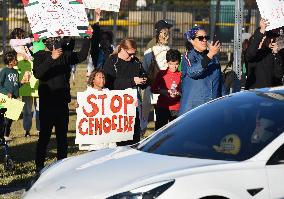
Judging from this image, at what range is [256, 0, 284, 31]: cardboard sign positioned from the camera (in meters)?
12.4

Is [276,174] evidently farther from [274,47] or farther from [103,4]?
[103,4]

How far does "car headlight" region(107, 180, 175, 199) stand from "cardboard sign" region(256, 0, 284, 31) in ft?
19.3

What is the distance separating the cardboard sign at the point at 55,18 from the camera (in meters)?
11.6

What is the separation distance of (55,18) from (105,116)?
4.47ft

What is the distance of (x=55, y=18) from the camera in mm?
11820

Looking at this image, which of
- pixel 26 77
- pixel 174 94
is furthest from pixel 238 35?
pixel 26 77

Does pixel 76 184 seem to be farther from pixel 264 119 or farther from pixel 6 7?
pixel 6 7

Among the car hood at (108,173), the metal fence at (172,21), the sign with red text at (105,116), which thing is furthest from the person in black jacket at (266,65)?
the metal fence at (172,21)

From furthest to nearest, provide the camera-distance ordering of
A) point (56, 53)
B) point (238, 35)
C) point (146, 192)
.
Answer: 1. point (238, 35)
2. point (56, 53)
3. point (146, 192)

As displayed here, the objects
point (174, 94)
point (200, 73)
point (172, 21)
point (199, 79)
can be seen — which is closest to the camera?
point (200, 73)

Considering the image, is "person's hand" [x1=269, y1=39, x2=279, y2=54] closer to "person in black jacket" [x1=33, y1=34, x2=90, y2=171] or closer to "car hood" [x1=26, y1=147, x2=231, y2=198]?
"person in black jacket" [x1=33, y1=34, x2=90, y2=171]

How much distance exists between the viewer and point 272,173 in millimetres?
7227

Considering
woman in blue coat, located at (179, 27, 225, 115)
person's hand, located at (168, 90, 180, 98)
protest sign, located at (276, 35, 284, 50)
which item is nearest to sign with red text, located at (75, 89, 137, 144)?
woman in blue coat, located at (179, 27, 225, 115)

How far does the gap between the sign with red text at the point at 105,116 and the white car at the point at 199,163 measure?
10.5 feet
